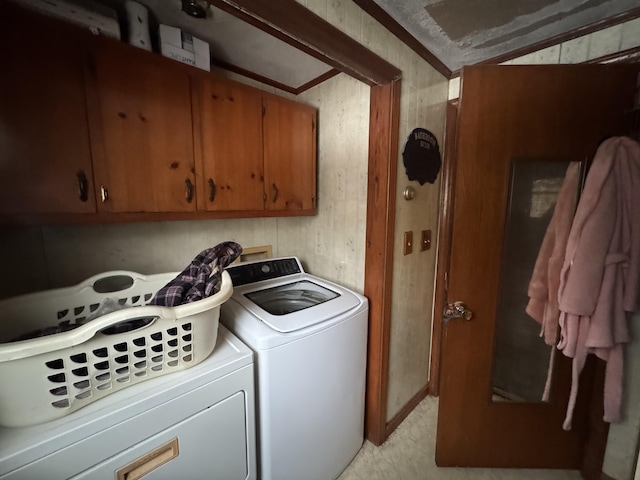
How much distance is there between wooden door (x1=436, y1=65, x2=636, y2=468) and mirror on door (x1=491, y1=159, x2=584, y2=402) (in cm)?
5

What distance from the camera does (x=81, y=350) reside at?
665 mm

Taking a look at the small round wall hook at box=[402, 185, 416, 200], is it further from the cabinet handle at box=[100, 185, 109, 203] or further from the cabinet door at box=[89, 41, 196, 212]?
the cabinet handle at box=[100, 185, 109, 203]

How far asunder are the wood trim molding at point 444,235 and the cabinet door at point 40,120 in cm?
177

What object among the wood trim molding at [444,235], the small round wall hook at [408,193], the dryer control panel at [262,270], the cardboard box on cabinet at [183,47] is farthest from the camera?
the wood trim molding at [444,235]

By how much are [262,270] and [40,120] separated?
1.14 meters

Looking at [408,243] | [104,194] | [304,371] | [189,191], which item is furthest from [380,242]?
[104,194]

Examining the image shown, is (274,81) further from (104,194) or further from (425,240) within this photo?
(425,240)

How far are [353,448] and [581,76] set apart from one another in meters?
2.13

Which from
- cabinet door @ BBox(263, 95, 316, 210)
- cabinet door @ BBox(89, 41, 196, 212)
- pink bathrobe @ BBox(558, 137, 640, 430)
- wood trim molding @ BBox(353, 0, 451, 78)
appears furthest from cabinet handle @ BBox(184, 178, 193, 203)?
pink bathrobe @ BBox(558, 137, 640, 430)

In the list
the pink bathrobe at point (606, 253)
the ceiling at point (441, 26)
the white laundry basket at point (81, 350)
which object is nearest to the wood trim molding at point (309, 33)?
the ceiling at point (441, 26)

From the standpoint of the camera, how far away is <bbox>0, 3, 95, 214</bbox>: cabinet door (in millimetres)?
807

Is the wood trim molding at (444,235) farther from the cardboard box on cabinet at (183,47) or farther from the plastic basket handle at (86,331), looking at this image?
the cardboard box on cabinet at (183,47)

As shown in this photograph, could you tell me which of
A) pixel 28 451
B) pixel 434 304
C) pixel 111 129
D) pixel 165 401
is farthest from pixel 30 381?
pixel 434 304

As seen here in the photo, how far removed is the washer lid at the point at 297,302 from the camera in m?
1.11
